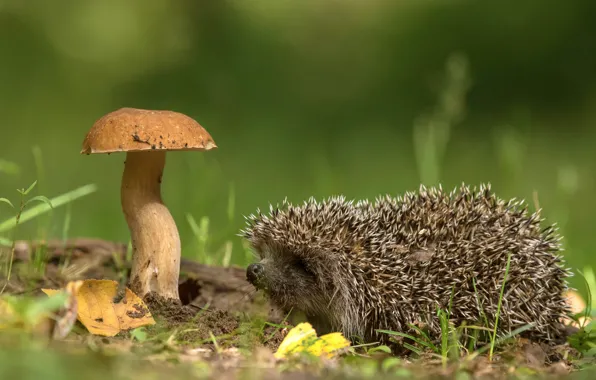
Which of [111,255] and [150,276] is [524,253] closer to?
[150,276]

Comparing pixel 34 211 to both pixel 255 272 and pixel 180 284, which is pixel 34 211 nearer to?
pixel 180 284

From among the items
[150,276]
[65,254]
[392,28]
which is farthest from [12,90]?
[150,276]

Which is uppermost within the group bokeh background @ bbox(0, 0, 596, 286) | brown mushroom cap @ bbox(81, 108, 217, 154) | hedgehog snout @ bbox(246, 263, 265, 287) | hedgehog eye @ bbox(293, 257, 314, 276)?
bokeh background @ bbox(0, 0, 596, 286)

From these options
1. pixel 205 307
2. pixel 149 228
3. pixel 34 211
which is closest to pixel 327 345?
pixel 205 307

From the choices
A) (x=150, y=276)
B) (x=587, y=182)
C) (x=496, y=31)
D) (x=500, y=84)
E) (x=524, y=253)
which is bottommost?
(x=150, y=276)

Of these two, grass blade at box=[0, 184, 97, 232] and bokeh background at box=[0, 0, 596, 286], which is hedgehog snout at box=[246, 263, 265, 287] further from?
bokeh background at box=[0, 0, 596, 286]

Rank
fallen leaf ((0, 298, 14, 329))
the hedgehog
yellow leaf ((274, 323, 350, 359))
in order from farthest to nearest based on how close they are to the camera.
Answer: the hedgehog < yellow leaf ((274, 323, 350, 359)) < fallen leaf ((0, 298, 14, 329))

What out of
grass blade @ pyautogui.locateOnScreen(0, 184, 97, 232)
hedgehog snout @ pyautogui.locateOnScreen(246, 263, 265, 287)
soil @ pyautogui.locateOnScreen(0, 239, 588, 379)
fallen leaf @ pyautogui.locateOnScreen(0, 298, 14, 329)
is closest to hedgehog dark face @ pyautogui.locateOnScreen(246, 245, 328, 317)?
hedgehog snout @ pyautogui.locateOnScreen(246, 263, 265, 287)
